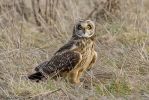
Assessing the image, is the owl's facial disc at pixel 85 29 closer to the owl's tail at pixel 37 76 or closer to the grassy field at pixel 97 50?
the grassy field at pixel 97 50

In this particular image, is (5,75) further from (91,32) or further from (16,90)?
(91,32)

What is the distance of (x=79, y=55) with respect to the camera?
6910mm

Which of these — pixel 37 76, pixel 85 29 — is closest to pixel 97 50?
pixel 85 29

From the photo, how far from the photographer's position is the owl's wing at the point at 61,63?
6.92 meters

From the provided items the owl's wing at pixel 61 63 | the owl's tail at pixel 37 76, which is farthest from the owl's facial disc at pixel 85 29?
the owl's tail at pixel 37 76

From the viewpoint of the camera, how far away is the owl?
22.8ft

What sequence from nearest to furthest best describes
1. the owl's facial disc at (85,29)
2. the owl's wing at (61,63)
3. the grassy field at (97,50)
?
the grassy field at (97,50), the owl's wing at (61,63), the owl's facial disc at (85,29)

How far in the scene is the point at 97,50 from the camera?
8.20 metres

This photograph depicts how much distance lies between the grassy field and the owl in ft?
0.36

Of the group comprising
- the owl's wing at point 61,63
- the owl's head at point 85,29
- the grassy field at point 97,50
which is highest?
the owl's head at point 85,29

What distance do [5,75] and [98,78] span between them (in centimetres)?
99

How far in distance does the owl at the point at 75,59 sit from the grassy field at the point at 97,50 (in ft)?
0.36

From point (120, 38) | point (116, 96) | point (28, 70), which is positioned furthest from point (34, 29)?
point (116, 96)

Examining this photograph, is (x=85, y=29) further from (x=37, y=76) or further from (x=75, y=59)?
(x=37, y=76)
